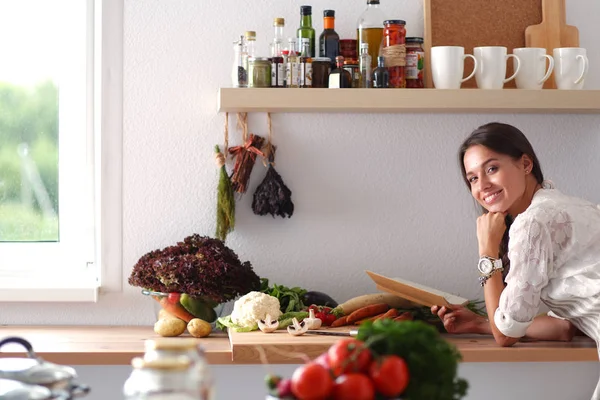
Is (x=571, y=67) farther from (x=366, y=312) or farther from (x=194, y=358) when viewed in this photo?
(x=194, y=358)

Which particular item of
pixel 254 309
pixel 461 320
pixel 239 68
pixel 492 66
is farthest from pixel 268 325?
pixel 492 66

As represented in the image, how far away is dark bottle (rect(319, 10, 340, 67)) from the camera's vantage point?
9.47 ft

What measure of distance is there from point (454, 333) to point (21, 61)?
1.72 metres

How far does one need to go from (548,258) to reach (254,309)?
854 mm

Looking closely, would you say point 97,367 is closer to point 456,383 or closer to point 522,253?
point 522,253

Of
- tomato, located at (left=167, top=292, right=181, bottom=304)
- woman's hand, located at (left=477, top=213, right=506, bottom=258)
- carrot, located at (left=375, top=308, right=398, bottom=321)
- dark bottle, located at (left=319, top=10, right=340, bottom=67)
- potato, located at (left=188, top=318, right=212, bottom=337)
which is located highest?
dark bottle, located at (left=319, top=10, right=340, bottom=67)

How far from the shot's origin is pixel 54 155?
310cm

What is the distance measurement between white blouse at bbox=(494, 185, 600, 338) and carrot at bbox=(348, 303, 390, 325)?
1.32 ft

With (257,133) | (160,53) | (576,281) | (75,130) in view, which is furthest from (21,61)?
(576,281)

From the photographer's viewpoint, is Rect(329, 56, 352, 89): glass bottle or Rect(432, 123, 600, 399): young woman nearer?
Rect(432, 123, 600, 399): young woman

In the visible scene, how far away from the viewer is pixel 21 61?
3.10 m

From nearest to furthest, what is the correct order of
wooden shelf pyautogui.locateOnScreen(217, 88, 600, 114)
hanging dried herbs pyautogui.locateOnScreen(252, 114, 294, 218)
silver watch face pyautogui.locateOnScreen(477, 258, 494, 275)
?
silver watch face pyautogui.locateOnScreen(477, 258, 494, 275) < wooden shelf pyautogui.locateOnScreen(217, 88, 600, 114) < hanging dried herbs pyautogui.locateOnScreen(252, 114, 294, 218)

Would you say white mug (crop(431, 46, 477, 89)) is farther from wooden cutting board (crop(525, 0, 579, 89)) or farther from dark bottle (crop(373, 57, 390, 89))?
wooden cutting board (crop(525, 0, 579, 89))

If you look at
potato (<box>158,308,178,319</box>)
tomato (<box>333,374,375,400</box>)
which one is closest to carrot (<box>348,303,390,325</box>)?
potato (<box>158,308,178,319</box>)
